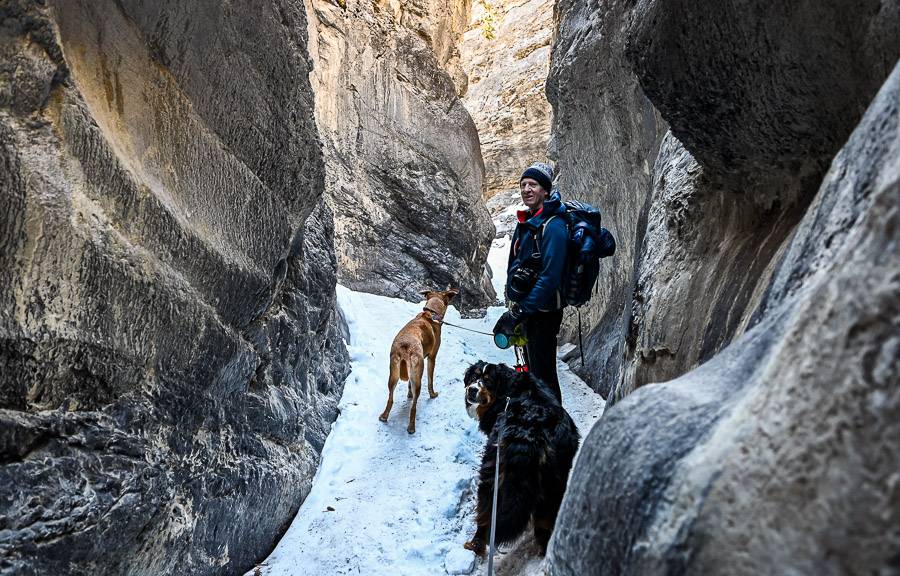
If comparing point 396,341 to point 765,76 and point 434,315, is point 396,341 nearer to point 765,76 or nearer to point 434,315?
point 434,315

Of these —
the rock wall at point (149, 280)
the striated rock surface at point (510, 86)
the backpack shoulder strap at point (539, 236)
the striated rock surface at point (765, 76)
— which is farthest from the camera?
the striated rock surface at point (510, 86)

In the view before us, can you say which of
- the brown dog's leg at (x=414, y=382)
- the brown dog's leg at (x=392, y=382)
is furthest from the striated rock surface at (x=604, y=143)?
the brown dog's leg at (x=392, y=382)

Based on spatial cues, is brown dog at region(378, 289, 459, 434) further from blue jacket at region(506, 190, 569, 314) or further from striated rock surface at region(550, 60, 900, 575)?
striated rock surface at region(550, 60, 900, 575)

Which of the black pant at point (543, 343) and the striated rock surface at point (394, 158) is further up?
the striated rock surface at point (394, 158)

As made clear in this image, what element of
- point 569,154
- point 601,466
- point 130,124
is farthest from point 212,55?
point 569,154

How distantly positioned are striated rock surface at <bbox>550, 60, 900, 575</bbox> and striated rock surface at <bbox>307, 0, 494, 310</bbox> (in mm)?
10337

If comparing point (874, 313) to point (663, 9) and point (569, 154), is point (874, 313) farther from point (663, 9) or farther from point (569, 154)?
point (569, 154)

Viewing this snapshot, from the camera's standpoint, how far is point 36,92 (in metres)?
2.48

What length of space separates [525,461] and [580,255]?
1.67 m

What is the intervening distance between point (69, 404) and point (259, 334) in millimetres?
1733

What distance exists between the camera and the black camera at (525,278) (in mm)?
4324

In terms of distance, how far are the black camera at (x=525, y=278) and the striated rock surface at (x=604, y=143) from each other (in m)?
2.02

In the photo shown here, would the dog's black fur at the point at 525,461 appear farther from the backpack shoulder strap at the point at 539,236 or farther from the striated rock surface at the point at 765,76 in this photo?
the striated rock surface at the point at 765,76

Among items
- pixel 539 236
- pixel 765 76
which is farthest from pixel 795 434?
pixel 539 236
